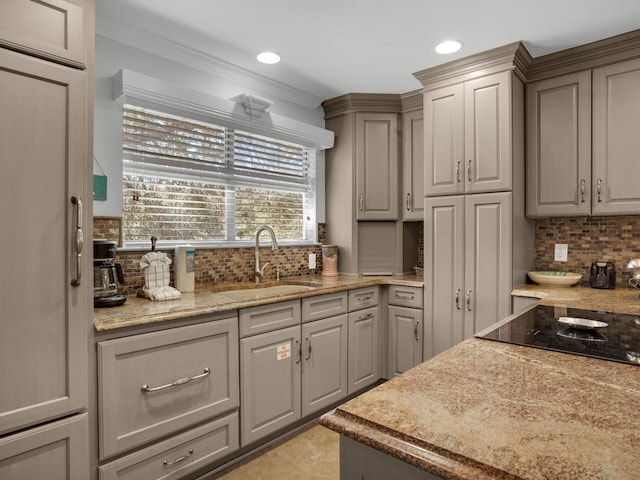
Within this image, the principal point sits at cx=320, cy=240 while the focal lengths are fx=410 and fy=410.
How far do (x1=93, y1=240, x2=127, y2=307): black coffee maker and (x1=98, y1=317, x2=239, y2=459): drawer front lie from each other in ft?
1.12

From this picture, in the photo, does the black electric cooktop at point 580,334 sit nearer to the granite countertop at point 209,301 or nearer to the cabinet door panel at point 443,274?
the cabinet door panel at point 443,274

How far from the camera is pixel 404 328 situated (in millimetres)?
3221

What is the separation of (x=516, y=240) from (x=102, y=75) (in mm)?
2802

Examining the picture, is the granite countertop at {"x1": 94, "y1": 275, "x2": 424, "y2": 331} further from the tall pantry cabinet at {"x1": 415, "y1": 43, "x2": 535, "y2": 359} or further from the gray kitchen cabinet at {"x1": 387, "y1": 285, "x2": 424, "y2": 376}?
the tall pantry cabinet at {"x1": 415, "y1": 43, "x2": 535, "y2": 359}

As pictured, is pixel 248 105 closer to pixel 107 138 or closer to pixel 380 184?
pixel 107 138

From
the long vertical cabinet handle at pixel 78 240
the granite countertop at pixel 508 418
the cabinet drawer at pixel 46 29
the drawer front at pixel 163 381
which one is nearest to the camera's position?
the granite countertop at pixel 508 418

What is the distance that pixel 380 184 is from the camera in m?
3.57

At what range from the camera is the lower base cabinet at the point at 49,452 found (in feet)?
4.74

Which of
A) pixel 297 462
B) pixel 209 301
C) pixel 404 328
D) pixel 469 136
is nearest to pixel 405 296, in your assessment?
pixel 404 328

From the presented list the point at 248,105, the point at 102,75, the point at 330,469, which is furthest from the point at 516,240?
the point at 102,75

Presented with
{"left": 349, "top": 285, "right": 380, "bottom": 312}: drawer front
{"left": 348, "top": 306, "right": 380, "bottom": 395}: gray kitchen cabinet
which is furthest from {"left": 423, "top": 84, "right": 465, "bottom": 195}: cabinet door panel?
{"left": 348, "top": 306, "right": 380, "bottom": 395}: gray kitchen cabinet

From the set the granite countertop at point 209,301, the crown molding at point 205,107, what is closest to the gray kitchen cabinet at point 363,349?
the granite countertop at point 209,301

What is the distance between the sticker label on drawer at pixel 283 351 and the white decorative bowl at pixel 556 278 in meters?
1.78

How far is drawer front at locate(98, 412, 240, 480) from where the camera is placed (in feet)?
5.93
